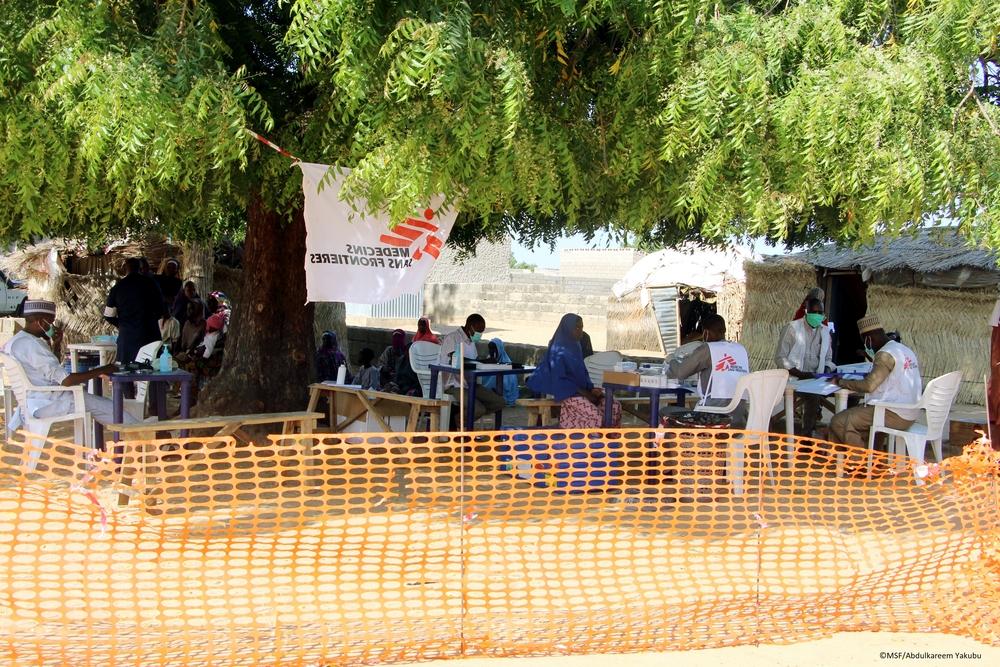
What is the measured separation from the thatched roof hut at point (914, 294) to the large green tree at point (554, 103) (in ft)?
25.6

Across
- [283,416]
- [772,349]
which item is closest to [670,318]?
[772,349]

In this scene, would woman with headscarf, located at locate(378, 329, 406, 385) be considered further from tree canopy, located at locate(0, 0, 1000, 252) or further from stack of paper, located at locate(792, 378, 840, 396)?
tree canopy, located at locate(0, 0, 1000, 252)

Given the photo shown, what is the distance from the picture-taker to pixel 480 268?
43188 mm

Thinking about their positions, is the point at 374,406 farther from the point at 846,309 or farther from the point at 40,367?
the point at 846,309

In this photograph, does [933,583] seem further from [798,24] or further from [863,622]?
[798,24]

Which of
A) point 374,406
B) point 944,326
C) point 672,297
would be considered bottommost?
point 374,406

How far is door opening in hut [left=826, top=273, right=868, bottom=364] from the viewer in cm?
1773

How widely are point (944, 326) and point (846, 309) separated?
332 centimetres

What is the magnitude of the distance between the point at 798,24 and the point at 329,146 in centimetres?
319

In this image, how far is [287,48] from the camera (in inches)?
272

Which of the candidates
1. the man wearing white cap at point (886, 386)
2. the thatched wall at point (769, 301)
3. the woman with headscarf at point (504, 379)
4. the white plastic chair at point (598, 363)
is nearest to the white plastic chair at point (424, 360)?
the woman with headscarf at point (504, 379)

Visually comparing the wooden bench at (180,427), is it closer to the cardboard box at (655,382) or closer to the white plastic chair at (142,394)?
the white plastic chair at (142,394)

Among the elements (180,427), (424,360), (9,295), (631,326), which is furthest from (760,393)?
(9,295)

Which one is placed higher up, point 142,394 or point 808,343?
point 808,343
